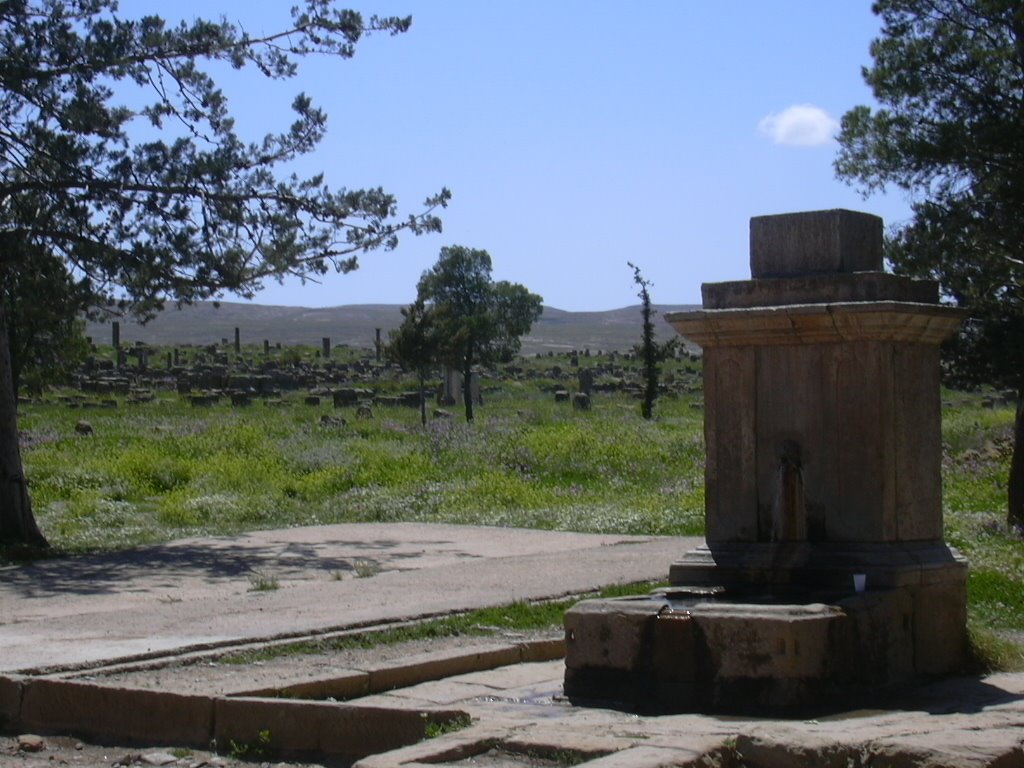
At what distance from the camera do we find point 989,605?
9922mm

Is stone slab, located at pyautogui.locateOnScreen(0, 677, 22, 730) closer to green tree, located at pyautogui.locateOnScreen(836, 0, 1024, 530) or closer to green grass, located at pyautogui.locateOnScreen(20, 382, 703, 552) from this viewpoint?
green grass, located at pyautogui.locateOnScreen(20, 382, 703, 552)

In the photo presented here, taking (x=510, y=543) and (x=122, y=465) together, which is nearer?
(x=510, y=543)

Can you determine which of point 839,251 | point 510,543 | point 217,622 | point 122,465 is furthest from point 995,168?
point 122,465

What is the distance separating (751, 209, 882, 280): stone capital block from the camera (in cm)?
764

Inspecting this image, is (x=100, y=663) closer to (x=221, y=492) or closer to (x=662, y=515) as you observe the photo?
(x=662, y=515)

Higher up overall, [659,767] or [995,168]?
[995,168]

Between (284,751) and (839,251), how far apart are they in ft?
12.0

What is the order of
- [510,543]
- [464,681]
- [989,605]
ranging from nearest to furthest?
1. [464,681]
2. [989,605]
3. [510,543]

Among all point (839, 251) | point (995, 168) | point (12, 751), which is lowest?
point (12, 751)

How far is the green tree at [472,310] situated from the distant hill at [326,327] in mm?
29224

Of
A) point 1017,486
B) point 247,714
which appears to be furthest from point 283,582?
point 1017,486

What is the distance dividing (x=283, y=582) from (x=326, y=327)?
128 meters

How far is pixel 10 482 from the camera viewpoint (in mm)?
14992

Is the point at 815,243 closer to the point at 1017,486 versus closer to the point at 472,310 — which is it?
the point at 1017,486
